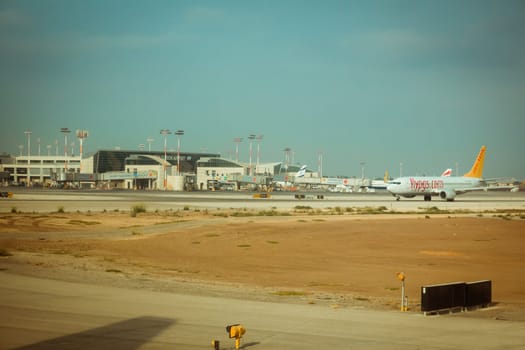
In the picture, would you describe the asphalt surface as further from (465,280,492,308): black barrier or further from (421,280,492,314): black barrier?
(465,280,492,308): black barrier

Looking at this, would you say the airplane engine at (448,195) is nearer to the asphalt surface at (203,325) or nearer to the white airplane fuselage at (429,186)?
the white airplane fuselage at (429,186)

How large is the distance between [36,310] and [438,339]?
1091cm

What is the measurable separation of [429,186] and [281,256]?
3194 inches

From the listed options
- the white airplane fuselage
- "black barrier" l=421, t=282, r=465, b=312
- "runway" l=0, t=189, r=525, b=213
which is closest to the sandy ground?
"black barrier" l=421, t=282, r=465, b=312

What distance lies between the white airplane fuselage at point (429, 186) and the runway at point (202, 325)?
9309 cm

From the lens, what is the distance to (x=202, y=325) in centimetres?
1616

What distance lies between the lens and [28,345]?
13.4 m

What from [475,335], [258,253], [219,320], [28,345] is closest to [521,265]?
[258,253]

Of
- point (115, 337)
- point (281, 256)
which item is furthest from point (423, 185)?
point (115, 337)

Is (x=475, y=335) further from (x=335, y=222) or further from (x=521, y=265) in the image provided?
(x=335, y=222)

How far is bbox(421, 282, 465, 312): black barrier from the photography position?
61.4 ft

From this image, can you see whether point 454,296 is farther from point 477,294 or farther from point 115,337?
point 115,337

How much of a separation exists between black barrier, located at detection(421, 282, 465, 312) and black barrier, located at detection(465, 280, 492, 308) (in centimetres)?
30

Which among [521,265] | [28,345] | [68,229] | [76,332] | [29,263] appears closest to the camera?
[28,345]
